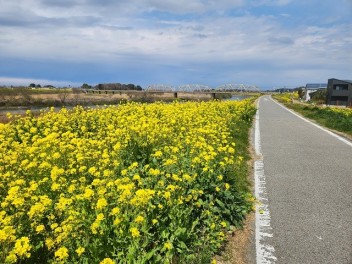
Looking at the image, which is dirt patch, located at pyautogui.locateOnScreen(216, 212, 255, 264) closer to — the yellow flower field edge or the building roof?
the yellow flower field edge

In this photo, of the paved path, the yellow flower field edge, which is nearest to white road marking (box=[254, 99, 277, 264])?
the paved path

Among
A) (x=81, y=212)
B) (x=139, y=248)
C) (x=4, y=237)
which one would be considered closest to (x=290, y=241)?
(x=139, y=248)

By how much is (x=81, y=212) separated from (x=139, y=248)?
0.75 metres

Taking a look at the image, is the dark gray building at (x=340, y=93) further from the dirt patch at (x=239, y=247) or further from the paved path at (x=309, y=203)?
the dirt patch at (x=239, y=247)

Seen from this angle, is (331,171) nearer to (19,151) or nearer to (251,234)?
(251,234)

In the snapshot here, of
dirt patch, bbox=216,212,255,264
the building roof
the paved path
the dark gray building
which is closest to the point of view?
dirt patch, bbox=216,212,255,264

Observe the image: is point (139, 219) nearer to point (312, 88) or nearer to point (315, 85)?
point (312, 88)

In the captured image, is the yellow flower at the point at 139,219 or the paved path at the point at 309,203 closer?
the yellow flower at the point at 139,219

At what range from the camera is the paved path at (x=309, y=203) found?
4496 mm

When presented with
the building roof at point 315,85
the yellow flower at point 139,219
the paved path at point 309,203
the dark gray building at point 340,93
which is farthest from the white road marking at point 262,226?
the building roof at point 315,85

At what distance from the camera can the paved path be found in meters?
4.50

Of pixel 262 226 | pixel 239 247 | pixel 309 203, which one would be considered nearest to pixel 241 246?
pixel 239 247

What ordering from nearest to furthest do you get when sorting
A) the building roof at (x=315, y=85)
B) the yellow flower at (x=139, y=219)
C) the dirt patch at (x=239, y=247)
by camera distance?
1. the yellow flower at (x=139, y=219)
2. the dirt patch at (x=239, y=247)
3. the building roof at (x=315, y=85)

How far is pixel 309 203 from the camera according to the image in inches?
240
